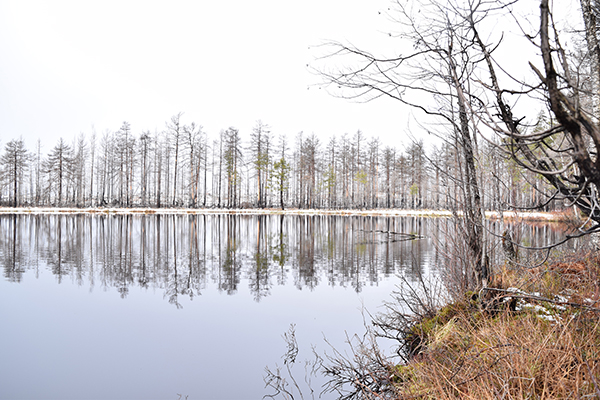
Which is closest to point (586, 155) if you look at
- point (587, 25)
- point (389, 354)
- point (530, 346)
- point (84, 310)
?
point (530, 346)

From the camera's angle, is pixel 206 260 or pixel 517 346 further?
pixel 206 260

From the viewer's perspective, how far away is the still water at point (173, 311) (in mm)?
5426

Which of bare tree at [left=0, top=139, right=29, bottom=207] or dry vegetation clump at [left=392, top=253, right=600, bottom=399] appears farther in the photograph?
bare tree at [left=0, top=139, right=29, bottom=207]

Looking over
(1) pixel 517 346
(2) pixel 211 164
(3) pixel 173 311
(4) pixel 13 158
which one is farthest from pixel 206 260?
(4) pixel 13 158

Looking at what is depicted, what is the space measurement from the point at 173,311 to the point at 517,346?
7092 mm

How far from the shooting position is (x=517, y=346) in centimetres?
352

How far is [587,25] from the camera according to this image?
241 inches

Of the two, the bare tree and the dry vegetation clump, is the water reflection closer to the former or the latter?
→ the dry vegetation clump

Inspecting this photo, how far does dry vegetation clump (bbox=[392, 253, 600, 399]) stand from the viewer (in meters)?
3.15

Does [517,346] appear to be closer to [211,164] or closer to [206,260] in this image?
[206,260]

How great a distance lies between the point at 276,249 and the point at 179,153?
4144 centimetres

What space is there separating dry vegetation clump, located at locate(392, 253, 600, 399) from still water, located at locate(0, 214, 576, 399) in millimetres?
1315

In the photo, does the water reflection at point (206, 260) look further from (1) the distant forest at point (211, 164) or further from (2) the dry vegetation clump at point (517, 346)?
(1) the distant forest at point (211, 164)

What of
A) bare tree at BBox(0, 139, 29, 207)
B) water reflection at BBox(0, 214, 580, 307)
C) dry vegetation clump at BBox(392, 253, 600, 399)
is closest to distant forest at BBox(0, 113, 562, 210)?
bare tree at BBox(0, 139, 29, 207)
